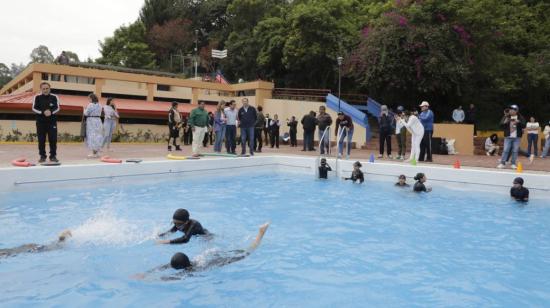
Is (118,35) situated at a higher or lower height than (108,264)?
higher

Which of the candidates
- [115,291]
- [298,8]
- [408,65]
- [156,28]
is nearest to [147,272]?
[115,291]

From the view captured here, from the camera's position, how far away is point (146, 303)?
400cm

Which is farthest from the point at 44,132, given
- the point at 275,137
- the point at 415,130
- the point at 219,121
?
the point at 275,137

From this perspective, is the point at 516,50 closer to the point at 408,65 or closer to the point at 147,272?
the point at 408,65

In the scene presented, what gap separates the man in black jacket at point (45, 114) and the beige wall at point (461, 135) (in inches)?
557

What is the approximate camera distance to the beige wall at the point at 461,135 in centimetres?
1709

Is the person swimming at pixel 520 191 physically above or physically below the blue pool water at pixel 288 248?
above

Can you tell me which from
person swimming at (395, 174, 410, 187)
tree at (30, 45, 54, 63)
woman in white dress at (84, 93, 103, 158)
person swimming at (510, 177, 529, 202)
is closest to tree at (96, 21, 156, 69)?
woman in white dress at (84, 93, 103, 158)

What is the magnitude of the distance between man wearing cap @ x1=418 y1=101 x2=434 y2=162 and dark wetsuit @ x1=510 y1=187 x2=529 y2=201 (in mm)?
3909

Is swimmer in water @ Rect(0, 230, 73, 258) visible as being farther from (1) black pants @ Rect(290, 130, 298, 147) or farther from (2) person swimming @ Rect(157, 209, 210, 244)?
(1) black pants @ Rect(290, 130, 298, 147)

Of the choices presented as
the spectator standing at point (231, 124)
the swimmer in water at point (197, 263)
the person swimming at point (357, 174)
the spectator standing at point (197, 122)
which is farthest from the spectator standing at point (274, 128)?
the swimmer in water at point (197, 263)

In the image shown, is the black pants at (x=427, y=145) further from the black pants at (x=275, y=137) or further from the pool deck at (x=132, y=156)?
the black pants at (x=275, y=137)

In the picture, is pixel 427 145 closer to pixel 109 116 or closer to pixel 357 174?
pixel 357 174

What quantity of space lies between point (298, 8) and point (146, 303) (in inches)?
986
